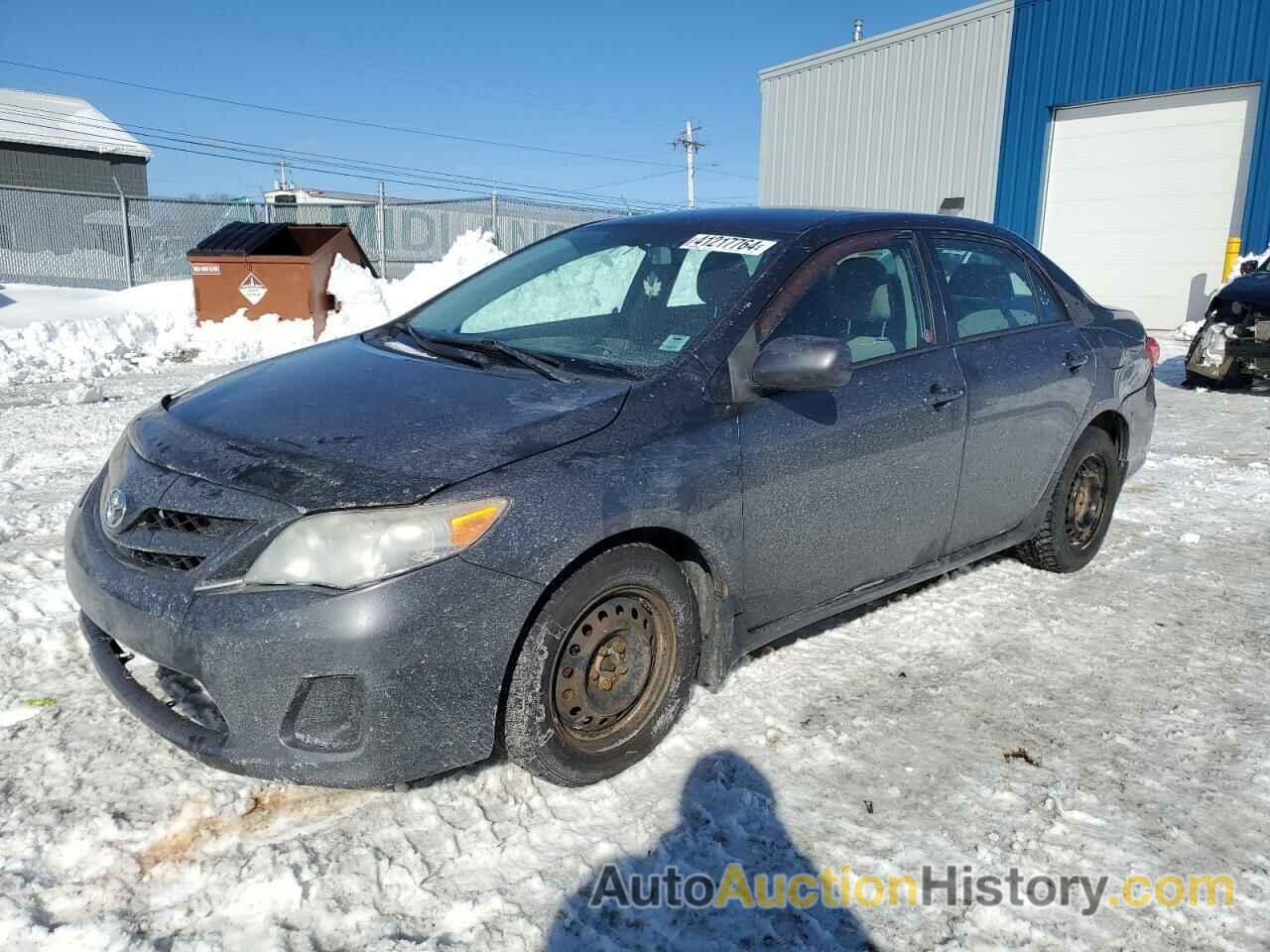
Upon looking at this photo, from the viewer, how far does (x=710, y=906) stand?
2289mm

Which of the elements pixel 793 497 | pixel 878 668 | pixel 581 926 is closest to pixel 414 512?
pixel 581 926

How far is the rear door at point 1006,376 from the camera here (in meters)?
3.71

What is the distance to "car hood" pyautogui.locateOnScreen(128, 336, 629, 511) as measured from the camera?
92.7 inches

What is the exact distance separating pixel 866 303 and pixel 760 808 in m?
1.77

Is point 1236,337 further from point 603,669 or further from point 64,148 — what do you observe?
point 64,148

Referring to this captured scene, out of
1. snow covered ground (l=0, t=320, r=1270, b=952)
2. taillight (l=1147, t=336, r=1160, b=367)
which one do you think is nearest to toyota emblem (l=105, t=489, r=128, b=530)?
snow covered ground (l=0, t=320, r=1270, b=952)

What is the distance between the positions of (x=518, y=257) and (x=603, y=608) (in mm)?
1942

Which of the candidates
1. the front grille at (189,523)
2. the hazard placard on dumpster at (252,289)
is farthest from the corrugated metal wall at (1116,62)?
the front grille at (189,523)

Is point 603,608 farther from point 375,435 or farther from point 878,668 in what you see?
point 878,668

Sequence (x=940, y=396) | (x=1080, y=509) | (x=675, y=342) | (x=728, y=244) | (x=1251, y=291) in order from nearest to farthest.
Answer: (x=675, y=342), (x=728, y=244), (x=940, y=396), (x=1080, y=509), (x=1251, y=291)

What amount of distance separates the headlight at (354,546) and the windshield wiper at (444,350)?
897 millimetres

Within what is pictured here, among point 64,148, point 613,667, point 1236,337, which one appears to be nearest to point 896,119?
point 1236,337

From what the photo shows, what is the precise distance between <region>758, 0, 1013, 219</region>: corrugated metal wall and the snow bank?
1045cm

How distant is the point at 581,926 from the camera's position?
219 centimetres
